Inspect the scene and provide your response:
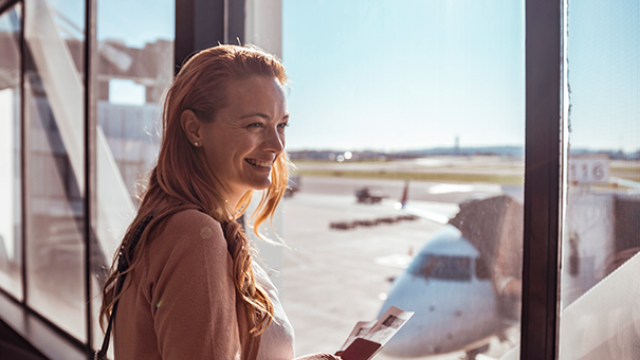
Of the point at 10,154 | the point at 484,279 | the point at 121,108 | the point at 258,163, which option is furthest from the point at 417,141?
the point at 10,154

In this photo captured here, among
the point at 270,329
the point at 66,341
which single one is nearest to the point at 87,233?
the point at 66,341

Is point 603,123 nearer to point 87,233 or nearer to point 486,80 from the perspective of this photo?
point 486,80

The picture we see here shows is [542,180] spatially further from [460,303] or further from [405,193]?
[405,193]

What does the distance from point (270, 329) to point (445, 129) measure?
38.8 inches

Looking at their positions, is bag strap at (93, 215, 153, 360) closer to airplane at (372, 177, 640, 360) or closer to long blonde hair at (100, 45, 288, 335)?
long blonde hair at (100, 45, 288, 335)

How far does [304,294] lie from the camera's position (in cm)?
885

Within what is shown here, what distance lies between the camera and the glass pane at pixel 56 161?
2520 mm

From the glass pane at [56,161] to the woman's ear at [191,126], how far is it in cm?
206

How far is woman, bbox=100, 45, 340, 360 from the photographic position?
1.92 feet

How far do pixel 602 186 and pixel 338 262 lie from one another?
10119 millimetres

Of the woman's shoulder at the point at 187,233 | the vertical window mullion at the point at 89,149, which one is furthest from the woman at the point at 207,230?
the vertical window mullion at the point at 89,149

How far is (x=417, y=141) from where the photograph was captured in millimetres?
1602

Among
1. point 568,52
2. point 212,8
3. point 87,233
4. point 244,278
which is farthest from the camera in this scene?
point 87,233

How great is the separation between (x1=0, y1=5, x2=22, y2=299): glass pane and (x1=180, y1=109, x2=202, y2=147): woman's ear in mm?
3179
